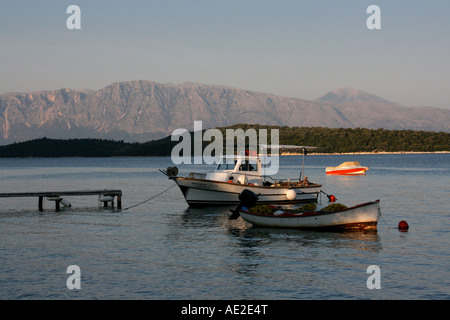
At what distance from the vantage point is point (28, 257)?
24750mm

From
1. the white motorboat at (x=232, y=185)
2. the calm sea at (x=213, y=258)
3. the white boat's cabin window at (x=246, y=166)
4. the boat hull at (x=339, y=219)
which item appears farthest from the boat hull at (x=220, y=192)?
the boat hull at (x=339, y=219)

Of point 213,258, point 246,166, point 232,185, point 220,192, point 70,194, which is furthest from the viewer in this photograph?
point 70,194

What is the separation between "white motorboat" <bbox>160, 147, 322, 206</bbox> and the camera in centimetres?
4269

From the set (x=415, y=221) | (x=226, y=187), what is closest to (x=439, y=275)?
(x=415, y=221)

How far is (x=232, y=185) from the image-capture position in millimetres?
42625

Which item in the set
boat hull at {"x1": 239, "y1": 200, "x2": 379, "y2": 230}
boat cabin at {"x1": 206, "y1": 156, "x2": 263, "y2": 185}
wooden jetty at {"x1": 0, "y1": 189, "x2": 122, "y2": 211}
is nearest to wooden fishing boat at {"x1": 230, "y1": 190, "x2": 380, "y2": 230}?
boat hull at {"x1": 239, "y1": 200, "x2": 379, "y2": 230}

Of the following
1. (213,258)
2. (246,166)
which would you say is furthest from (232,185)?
(213,258)

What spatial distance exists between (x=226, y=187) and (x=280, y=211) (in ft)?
34.3

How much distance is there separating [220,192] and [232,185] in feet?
3.69

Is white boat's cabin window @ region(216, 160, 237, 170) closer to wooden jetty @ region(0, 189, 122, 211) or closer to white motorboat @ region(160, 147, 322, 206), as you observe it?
white motorboat @ region(160, 147, 322, 206)

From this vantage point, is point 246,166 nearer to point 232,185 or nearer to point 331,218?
point 232,185

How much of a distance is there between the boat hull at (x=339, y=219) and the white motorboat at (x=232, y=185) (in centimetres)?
1126

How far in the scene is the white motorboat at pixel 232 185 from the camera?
42688 millimetres
